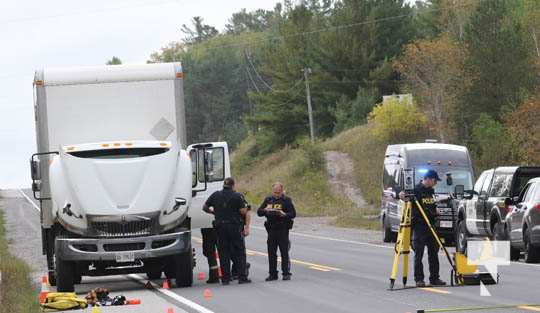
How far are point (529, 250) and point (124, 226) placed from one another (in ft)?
30.3

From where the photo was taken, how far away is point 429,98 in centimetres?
7438

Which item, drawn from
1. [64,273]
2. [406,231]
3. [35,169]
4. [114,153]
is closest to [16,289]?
[64,273]

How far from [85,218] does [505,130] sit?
47.6 meters

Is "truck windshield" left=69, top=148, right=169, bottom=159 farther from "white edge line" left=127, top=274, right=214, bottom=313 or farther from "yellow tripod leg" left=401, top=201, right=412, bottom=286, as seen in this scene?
"yellow tripod leg" left=401, top=201, right=412, bottom=286

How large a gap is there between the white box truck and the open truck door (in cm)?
3

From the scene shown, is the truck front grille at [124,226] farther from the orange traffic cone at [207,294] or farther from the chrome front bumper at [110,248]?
the orange traffic cone at [207,294]

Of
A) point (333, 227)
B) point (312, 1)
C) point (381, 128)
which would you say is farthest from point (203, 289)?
point (312, 1)

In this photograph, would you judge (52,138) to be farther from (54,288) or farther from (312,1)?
(312,1)

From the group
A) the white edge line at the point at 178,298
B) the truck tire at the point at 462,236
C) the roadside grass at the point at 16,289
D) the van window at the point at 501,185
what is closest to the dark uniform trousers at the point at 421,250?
the white edge line at the point at 178,298

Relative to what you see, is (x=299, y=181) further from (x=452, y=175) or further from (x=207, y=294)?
(x=207, y=294)

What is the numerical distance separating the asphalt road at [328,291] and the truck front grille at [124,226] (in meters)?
1.01

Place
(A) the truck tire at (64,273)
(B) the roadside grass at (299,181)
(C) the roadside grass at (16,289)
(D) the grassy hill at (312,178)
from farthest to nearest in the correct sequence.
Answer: (B) the roadside grass at (299,181), (D) the grassy hill at (312,178), (A) the truck tire at (64,273), (C) the roadside grass at (16,289)

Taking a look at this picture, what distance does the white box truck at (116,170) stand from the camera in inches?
882

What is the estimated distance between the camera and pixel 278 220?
23.9m
